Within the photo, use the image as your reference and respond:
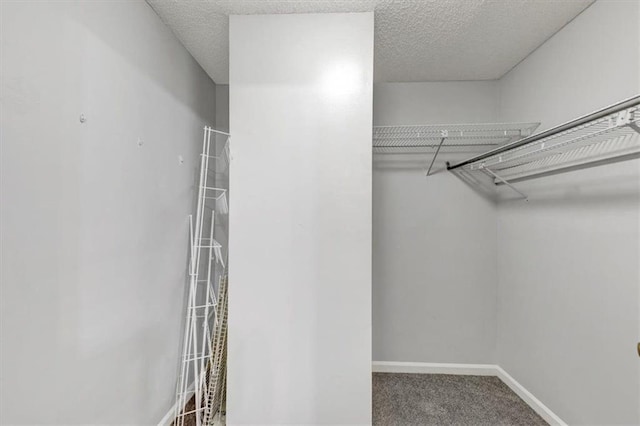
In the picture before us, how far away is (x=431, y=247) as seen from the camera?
2609 millimetres

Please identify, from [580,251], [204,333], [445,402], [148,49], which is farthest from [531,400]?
[148,49]

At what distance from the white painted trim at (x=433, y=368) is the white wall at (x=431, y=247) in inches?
1.8

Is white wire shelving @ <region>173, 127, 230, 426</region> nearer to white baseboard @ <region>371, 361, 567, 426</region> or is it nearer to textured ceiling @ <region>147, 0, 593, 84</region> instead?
textured ceiling @ <region>147, 0, 593, 84</region>

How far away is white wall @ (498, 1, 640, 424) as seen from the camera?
4.81 ft

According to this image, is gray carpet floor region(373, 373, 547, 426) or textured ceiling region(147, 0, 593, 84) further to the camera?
gray carpet floor region(373, 373, 547, 426)

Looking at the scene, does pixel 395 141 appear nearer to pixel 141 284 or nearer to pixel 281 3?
pixel 281 3

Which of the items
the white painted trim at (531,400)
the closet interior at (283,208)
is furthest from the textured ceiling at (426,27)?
the white painted trim at (531,400)

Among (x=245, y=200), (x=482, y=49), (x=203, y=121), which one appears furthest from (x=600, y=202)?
(x=203, y=121)

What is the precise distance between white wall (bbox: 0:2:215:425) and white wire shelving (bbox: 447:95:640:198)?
6.62 ft

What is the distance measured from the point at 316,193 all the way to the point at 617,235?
1560mm

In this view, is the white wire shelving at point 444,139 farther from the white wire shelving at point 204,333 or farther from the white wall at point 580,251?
the white wire shelving at point 204,333

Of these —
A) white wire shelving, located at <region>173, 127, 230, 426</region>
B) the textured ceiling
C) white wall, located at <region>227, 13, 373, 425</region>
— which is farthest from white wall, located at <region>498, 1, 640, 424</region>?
white wire shelving, located at <region>173, 127, 230, 426</region>

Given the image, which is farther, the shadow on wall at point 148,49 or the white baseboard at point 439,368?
the white baseboard at point 439,368

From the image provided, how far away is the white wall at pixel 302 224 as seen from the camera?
1.68 m
